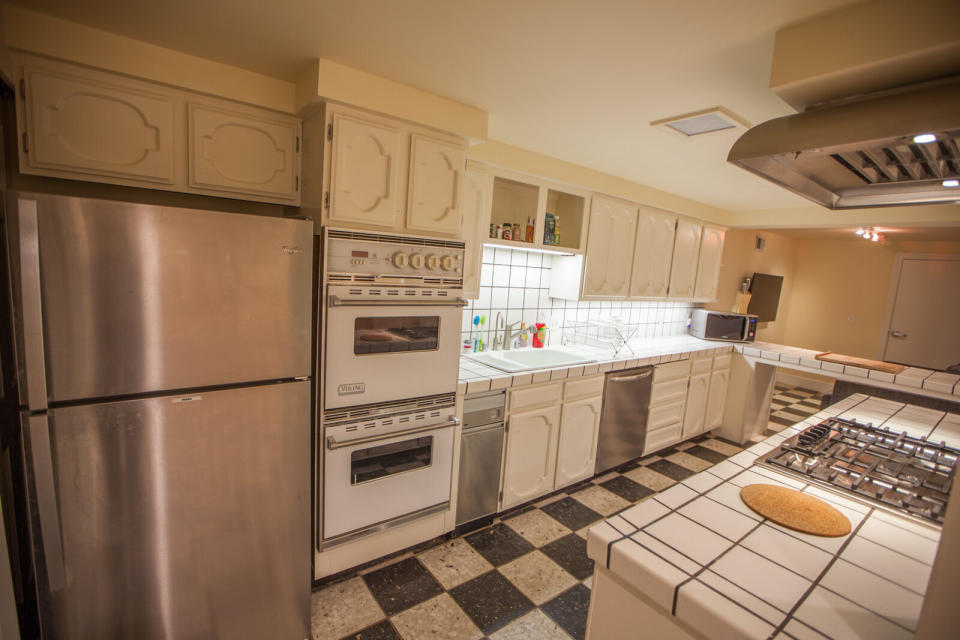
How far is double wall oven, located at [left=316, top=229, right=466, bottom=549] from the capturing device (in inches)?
70.4

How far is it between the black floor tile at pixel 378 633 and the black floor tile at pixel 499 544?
59 cm

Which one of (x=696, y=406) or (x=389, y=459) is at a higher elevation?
(x=389, y=459)

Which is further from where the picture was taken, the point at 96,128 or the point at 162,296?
the point at 96,128

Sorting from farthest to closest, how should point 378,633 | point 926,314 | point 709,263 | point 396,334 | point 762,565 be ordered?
point 926,314 → point 709,263 → point 396,334 → point 378,633 → point 762,565

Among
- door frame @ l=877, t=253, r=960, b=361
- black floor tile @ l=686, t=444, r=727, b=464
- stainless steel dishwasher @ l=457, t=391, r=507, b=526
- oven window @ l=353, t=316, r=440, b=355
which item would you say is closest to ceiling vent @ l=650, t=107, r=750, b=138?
oven window @ l=353, t=316, r=440, b=355

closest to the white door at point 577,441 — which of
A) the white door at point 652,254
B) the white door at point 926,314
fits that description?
the white door at point 652,254

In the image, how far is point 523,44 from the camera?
146 cm

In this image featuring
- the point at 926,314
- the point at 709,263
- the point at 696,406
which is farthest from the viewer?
the point at 926,314

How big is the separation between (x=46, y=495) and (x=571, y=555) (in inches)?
82.3

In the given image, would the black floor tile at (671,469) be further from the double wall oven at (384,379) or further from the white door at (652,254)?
the double wall oven at (384,379)

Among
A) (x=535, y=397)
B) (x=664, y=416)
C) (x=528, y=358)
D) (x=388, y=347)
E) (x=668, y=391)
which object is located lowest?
(x=664, y=416)

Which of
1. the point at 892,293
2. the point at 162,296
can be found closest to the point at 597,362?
the point at 162,296

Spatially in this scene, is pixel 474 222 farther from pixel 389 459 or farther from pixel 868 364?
pixel 868 364

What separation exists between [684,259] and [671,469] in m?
1.85
